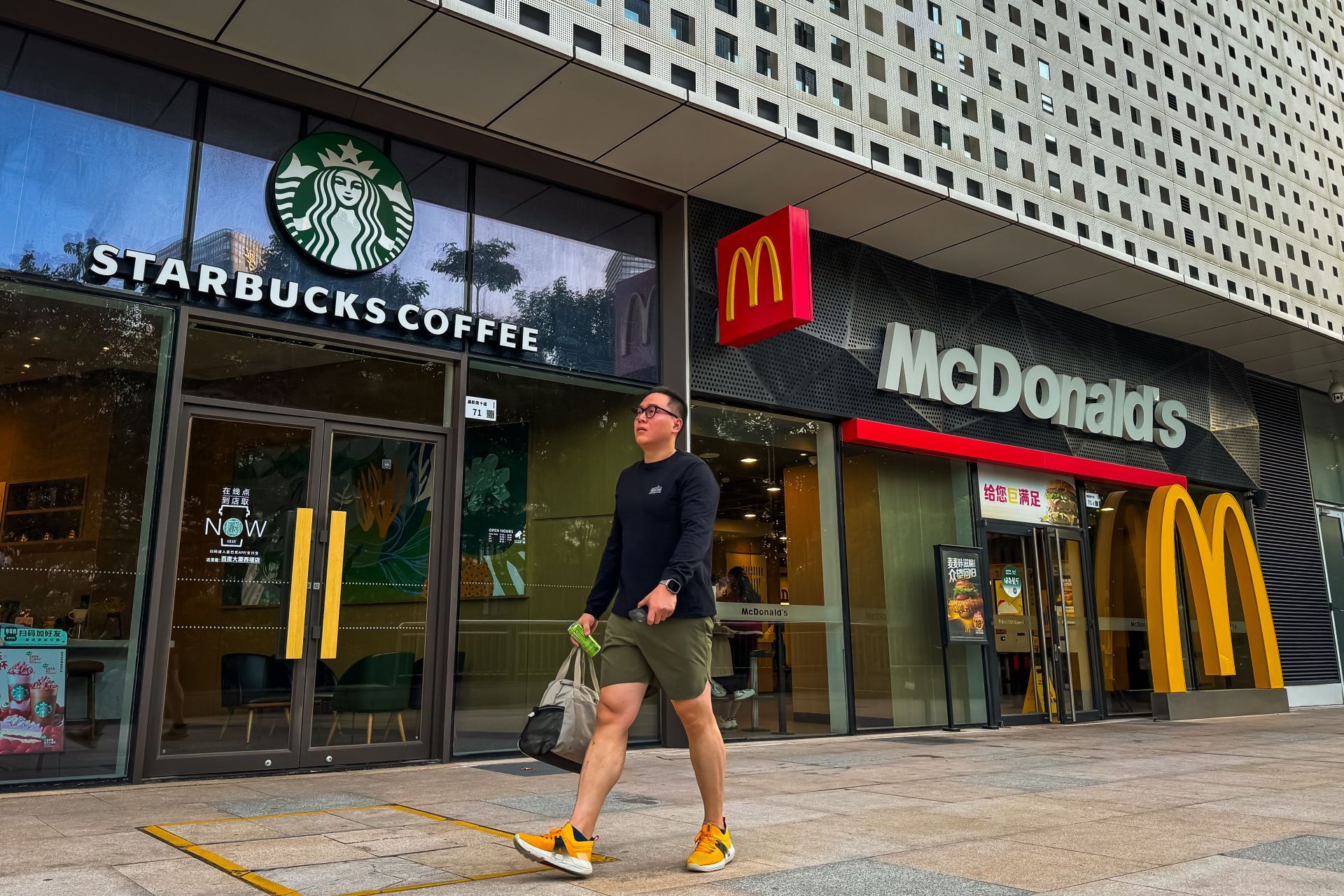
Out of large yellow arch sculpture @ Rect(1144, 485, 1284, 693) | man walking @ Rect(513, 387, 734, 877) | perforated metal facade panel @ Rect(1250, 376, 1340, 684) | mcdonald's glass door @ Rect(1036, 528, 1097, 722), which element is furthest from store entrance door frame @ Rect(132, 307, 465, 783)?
perforated metal facade panel @ Rect(1250, 376, 1340, 684)

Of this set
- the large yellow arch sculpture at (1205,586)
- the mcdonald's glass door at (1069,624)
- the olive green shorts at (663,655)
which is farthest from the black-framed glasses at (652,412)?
the large yellow arch sculpture at (1205,586)

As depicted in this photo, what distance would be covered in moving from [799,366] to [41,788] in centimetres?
673

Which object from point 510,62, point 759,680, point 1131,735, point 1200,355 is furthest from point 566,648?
point 1200,355

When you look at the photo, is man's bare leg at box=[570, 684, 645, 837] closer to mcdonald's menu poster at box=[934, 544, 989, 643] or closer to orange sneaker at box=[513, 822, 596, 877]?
orange sneaker at box=[513, 822, 596, 877]

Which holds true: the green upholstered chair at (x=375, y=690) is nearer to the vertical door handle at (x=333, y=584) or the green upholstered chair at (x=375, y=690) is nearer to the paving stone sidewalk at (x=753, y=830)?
the vertical door handle at (x=333, y=584)

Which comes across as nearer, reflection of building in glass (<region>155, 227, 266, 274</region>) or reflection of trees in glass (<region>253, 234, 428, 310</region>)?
reflection of building in glass (<region>155, 227, 266, 274</region>)

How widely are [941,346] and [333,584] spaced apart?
22.5 feet

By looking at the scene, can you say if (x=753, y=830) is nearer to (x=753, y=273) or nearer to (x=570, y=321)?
(x=570, y=321)

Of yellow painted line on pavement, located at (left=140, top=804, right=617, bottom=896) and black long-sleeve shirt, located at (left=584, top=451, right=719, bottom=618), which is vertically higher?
black long-sleeve shirt, located at (left=584, top=451, right=719, bottom=618)

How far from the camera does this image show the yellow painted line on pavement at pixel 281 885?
3131mm

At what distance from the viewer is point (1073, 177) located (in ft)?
35.0

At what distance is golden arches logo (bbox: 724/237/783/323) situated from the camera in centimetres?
827

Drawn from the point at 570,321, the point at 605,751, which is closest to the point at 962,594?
the point at 570,321

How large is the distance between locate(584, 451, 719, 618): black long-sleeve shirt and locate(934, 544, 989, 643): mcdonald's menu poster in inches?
265
